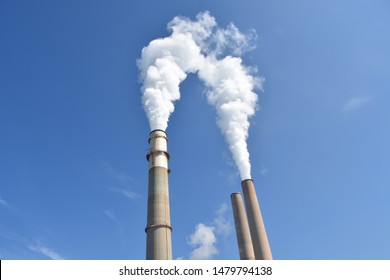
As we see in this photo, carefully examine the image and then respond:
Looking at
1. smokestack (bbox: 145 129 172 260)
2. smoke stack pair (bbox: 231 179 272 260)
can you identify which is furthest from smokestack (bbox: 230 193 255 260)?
smokestack (bbox: 145 129 172 260)

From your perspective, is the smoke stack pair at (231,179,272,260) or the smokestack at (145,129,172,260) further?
the smoke stack pair at (231,179,272,260)

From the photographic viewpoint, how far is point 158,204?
14961mm

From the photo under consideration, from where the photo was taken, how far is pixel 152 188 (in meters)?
15.6

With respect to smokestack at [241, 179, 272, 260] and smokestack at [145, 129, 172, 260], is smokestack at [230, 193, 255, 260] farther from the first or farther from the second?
smokestack at [145, 129, 172, 260]

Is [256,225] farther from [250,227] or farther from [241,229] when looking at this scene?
[241,229]

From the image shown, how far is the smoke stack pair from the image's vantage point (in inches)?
824

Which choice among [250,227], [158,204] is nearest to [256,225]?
[250,227]

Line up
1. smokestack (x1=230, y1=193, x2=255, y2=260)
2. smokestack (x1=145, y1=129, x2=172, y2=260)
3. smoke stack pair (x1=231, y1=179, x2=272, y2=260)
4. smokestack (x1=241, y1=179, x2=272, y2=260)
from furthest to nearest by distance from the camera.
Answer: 1. smokestack (x1=230, y1=193, x2=255, y2=260)
2. smoke stack pair (x1=231, y1=179, x2=272, y2=260)
3. smokestack (x1=241, y1=179, x2=272, y2=260)
4. smokestack (x1=145, y1=129, x2=172, y2=260)

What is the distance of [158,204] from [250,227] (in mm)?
9664
